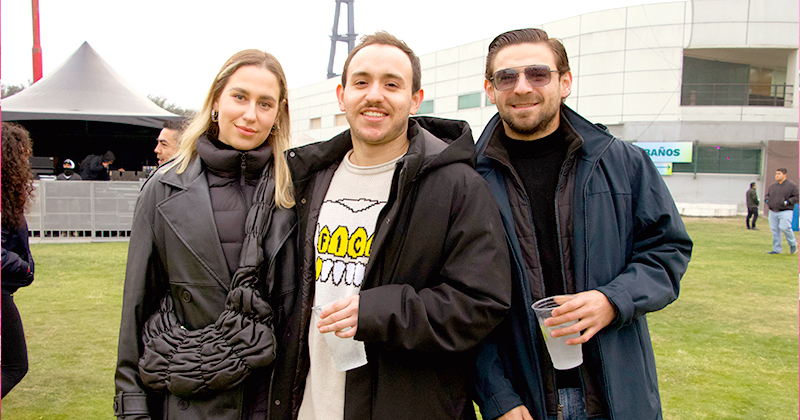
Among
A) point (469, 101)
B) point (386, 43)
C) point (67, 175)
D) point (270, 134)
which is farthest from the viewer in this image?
point (469, 101)

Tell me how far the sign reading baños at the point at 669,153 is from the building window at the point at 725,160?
0.44 meters

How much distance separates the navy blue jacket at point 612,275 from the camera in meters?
1.76

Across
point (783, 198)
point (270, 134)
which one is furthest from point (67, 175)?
point (783, 198)

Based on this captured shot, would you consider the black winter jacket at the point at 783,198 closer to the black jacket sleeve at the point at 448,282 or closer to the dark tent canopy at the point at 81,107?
the black jacket sleeve at the point at 448,282

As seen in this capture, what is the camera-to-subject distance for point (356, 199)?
1986 millimetres

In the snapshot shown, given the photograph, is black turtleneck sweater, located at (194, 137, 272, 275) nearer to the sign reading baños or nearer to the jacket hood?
the jacket hood

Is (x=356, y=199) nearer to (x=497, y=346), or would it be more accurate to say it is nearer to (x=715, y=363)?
(x=497, y=346)

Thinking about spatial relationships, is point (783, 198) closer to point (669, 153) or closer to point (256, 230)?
point (256, 230)

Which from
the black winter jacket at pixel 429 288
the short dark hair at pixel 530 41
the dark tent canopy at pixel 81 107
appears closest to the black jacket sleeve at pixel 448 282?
the black winter jacket at pixel 429 288

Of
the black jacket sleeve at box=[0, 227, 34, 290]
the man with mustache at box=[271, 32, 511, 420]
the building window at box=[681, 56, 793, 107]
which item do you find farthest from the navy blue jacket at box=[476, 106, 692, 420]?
the building window at box=[681, 56, 793, 107]

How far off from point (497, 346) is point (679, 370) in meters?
3.46

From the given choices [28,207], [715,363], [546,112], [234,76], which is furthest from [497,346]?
[715,363]

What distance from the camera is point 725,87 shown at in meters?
27.8

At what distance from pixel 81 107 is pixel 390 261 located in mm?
13506
